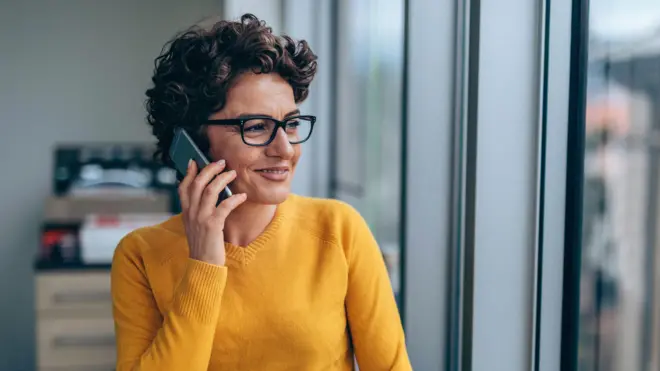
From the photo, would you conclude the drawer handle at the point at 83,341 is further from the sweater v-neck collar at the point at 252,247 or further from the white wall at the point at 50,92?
the sweater v-neck collar at the point at 252,247

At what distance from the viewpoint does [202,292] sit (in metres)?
1.02

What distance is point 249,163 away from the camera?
41.1 inches

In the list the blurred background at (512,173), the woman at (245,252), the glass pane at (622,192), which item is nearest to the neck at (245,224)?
the woman at (245,252)

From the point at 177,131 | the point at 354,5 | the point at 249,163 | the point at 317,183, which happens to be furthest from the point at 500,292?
the point at 317,183

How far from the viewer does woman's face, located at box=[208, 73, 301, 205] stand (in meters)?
1.04

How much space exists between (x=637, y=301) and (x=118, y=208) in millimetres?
2667

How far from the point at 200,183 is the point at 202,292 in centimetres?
16

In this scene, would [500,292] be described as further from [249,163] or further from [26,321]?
[26,321]

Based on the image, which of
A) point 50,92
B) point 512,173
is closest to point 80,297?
point 50,92

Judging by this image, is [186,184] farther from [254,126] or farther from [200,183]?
[254,126]

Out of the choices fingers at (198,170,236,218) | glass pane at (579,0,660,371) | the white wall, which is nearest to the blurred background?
glass pane at (579,0,660,371)

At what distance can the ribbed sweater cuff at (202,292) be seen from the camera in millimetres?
1017

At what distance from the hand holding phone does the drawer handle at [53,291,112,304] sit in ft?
6.21

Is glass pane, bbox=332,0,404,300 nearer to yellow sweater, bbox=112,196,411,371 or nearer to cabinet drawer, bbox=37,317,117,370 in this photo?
yellow sweater, bbox=112,196,411,371
